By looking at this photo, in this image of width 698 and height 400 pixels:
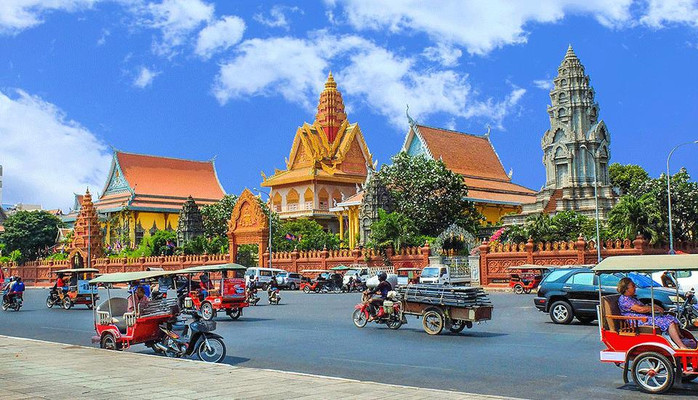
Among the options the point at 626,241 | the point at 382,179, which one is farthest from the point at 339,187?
the point at 626,241

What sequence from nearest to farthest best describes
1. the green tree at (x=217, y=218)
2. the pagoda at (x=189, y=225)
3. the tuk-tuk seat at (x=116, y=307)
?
the tuk-tuk seat at (x=116, y=307), the pagoda at (x=189, y=225), the green tree at (x=217, y=218)

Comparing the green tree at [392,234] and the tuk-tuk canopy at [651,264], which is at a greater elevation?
the green tree at [392,234]

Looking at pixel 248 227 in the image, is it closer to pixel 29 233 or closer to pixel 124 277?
pixel 29 233

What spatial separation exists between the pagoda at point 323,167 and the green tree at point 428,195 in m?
17.9

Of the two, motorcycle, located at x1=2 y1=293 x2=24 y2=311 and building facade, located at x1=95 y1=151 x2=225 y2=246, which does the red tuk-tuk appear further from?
building facade, located at x1=95 y1=151 x2=225 y2=246

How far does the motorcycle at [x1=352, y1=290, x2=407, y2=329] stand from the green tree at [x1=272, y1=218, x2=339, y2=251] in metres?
33.0

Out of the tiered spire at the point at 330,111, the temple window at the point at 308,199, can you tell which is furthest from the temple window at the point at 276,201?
the tiered spire at the point at 330,111

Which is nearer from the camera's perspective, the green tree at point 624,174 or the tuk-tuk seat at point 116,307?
the tuk-tuk seat at point 116,307

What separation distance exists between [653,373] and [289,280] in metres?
35.4

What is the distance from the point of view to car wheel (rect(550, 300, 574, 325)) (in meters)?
18.2

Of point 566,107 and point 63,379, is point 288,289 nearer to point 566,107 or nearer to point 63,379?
point 566,107

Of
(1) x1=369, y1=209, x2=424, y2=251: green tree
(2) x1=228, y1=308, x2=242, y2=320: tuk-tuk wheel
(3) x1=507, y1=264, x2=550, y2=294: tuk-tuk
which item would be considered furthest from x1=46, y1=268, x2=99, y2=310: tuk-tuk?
(3) x1=507, y1=264, x2=550, y2=294: tuk-tuk

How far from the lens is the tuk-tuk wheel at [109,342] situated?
13.1 m

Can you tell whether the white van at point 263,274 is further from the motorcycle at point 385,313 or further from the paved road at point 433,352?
the motorcycle at point 385,313
